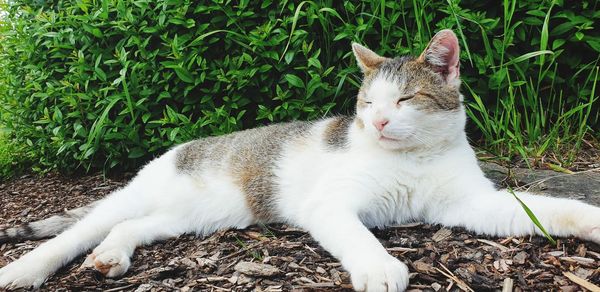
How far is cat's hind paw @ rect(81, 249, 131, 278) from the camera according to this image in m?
2.50

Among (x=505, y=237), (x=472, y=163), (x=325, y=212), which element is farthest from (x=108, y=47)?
(x=505, y=237)

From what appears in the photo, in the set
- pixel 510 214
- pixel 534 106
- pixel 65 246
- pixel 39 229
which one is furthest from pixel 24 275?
pixel 534 106

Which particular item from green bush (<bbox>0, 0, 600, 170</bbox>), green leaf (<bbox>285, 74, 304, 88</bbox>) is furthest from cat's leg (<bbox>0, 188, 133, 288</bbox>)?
green leaf (<bbox>285, 74, 304, 88</bbox>)

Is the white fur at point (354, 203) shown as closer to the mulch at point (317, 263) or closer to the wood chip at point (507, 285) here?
the mulch at point (317, 263)

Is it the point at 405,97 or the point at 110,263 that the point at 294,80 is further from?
the point at 110,263

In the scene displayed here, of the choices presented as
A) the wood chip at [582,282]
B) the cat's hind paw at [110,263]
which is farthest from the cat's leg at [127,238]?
the wood chip at [582,282]

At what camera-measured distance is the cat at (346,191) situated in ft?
8.21

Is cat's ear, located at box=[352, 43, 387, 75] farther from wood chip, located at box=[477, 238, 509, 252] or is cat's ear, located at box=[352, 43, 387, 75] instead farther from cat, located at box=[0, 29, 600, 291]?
wood chip, located at box=[477, 238, 509, 252]

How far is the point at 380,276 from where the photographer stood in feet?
6.59

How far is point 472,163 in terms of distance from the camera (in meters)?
2.95

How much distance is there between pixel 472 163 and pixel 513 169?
38.9 inches

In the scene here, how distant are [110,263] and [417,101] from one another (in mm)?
1933

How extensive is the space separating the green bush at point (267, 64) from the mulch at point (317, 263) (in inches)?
55.0

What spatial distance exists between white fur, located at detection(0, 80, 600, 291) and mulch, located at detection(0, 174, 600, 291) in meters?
0.08
